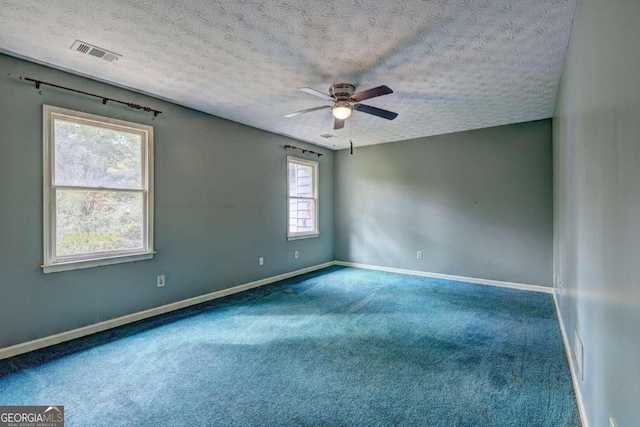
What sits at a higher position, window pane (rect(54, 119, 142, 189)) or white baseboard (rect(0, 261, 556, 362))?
window pane (rect(54, 119, 142, 189))

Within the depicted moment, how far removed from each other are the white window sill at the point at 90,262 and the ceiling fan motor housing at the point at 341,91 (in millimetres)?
2808

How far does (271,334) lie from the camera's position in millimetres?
3219

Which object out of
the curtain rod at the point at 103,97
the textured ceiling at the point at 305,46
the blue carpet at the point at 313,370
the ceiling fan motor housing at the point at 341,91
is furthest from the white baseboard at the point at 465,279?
the curtain rod at the point at 103,97

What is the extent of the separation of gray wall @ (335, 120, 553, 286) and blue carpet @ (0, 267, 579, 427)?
1.24 meters

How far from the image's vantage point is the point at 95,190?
329 cm

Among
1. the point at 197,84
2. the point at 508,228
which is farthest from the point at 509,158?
the point at 197,84

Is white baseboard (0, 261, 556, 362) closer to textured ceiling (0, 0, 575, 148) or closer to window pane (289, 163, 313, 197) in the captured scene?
window pane (289, 163, 313, 197)

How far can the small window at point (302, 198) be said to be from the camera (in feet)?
19.6

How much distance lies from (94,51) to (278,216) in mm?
3466

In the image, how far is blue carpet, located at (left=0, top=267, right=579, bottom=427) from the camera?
77.9 inches

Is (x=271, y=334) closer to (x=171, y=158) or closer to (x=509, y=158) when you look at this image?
(x=171, y=158)

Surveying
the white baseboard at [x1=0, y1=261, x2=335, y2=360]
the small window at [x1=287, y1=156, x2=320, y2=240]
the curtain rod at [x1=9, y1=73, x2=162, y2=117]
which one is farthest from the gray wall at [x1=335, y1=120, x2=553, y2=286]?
the curtain rod at [x1=9, y1=73, x2=162, y2=117]

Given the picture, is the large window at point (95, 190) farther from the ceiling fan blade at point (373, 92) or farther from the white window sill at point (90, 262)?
the ceiling fan blade at point (373, 92)

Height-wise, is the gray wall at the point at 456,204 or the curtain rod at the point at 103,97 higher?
the curtain rod at the point at 103,97
